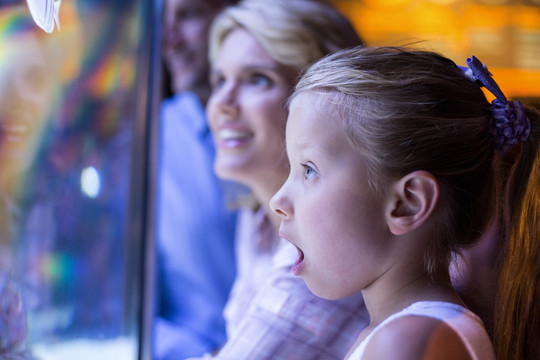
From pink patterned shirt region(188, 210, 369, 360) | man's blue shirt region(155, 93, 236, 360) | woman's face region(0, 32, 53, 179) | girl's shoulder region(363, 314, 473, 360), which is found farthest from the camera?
man's blue shirt region(155, 93, 236, 360)

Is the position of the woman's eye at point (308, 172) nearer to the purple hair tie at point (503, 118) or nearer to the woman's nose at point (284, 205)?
the woman's nose at point (284, 205)

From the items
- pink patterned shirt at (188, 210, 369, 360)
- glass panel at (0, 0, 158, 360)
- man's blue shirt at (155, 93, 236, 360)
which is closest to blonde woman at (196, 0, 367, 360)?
pink patterned shirt at (188, 210, 369, 360)

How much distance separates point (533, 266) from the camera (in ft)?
2.11

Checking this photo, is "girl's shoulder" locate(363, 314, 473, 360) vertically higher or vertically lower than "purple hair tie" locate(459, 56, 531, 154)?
lower

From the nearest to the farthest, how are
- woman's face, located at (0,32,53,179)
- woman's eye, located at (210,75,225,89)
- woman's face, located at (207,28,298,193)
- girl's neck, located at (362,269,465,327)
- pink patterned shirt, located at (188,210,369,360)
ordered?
girl's neck, located at (362,269,465,327) < woman's face, located at (0,32,53,179) < pink patterned shirt, located at (188,210,369,360) < woman's face, located at (207,28,298,193) < woman's eye, located at (210,75,225,89)

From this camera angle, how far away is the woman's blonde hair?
1.09m

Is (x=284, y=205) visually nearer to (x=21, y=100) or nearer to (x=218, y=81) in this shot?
(x=21, y=100)

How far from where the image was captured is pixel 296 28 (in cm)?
110

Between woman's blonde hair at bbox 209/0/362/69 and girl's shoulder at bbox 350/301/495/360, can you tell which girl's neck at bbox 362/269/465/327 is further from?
woman's blonde hair at bbox 209/0/362/69

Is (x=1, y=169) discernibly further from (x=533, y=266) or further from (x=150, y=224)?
(x=533, y=266)

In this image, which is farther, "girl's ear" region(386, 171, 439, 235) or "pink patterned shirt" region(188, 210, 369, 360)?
"pink patterned shirt" region(188, 210, 369, 360)

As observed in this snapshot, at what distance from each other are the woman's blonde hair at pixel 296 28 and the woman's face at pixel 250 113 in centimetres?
2

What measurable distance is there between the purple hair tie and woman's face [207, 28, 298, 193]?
423mm

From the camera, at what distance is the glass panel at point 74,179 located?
73cm
